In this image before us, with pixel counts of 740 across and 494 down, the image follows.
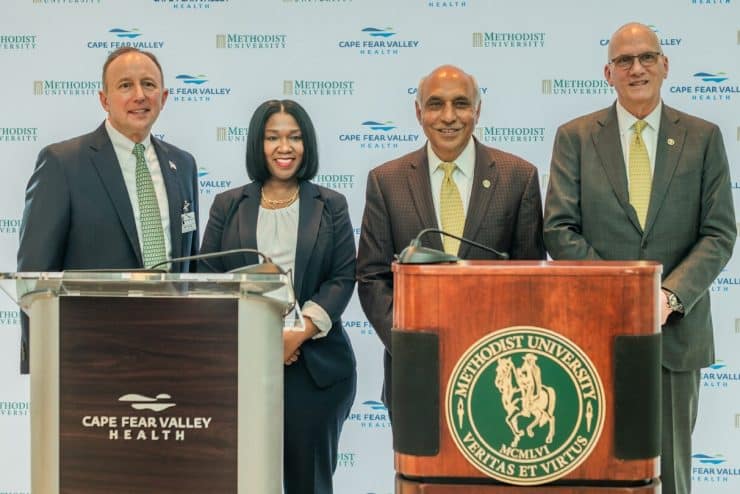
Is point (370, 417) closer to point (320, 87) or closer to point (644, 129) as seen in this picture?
point (320, 87)

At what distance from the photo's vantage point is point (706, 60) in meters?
4.04

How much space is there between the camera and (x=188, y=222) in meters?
2.85

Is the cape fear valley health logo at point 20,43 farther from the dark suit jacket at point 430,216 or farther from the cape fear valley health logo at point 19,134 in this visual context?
the dark suit jacket at point 430,216

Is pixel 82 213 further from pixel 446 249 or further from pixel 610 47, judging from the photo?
pixel 610 47

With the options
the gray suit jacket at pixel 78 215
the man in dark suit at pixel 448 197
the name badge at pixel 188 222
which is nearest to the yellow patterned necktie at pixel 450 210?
the man in dark suit at pixel 448 197

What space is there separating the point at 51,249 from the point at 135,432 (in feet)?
4.17

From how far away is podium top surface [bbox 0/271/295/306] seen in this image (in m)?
1.49

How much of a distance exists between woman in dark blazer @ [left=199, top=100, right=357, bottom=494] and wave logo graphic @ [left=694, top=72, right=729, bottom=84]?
185 cm

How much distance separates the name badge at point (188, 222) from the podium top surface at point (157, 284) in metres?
1.32

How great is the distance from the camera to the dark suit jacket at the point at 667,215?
2.54 metres

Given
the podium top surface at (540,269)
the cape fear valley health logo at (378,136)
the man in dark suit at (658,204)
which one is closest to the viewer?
the podium top surface at (540,269)

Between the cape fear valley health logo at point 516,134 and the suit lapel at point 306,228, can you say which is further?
the cape fear valley health logo at point 516,134

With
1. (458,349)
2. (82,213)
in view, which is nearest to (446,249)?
(82,213)

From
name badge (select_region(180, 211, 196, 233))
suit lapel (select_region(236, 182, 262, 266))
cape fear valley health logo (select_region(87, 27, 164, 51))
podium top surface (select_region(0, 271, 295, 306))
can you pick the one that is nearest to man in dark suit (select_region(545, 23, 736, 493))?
suit lapel (select_region(236, 182, 262, 266))
